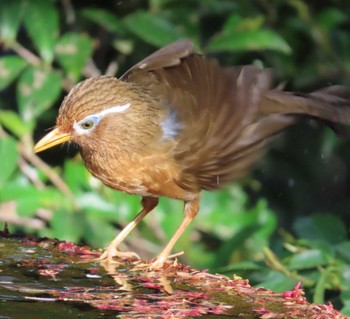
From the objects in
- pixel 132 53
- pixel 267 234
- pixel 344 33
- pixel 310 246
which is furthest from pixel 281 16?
pixel 310 246

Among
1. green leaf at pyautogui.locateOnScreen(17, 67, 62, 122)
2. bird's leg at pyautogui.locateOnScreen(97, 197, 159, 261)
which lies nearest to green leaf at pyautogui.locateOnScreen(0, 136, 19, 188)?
green leaf at pyautogui.locateOnScreen(17, 67, 62, 122)

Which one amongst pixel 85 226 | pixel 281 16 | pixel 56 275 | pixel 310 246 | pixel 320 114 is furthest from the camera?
pixel 281 16

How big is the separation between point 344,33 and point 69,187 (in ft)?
7.28

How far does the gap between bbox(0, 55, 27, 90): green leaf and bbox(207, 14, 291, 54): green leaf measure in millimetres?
1243

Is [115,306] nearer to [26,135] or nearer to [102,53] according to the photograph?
[26,135]

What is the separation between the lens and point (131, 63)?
738 centimetres

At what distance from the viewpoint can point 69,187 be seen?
6934mm

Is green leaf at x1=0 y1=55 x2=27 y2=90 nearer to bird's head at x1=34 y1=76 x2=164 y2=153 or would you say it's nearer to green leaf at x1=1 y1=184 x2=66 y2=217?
green leaf at x1=1 y1=184 x2=66 y2=217

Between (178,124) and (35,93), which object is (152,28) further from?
(178,124)

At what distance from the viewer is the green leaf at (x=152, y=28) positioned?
6805mm

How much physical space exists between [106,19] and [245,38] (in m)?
0.94

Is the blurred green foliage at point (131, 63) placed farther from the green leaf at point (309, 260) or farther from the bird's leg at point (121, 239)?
the bird's leg at point (121, 239)

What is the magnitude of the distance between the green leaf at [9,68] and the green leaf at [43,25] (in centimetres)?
16

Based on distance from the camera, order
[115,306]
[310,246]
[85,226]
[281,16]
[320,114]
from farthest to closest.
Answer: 1. [281,16]
2. [85,226]
3. [310,246]
4. [320,114]
5. [115,306]
